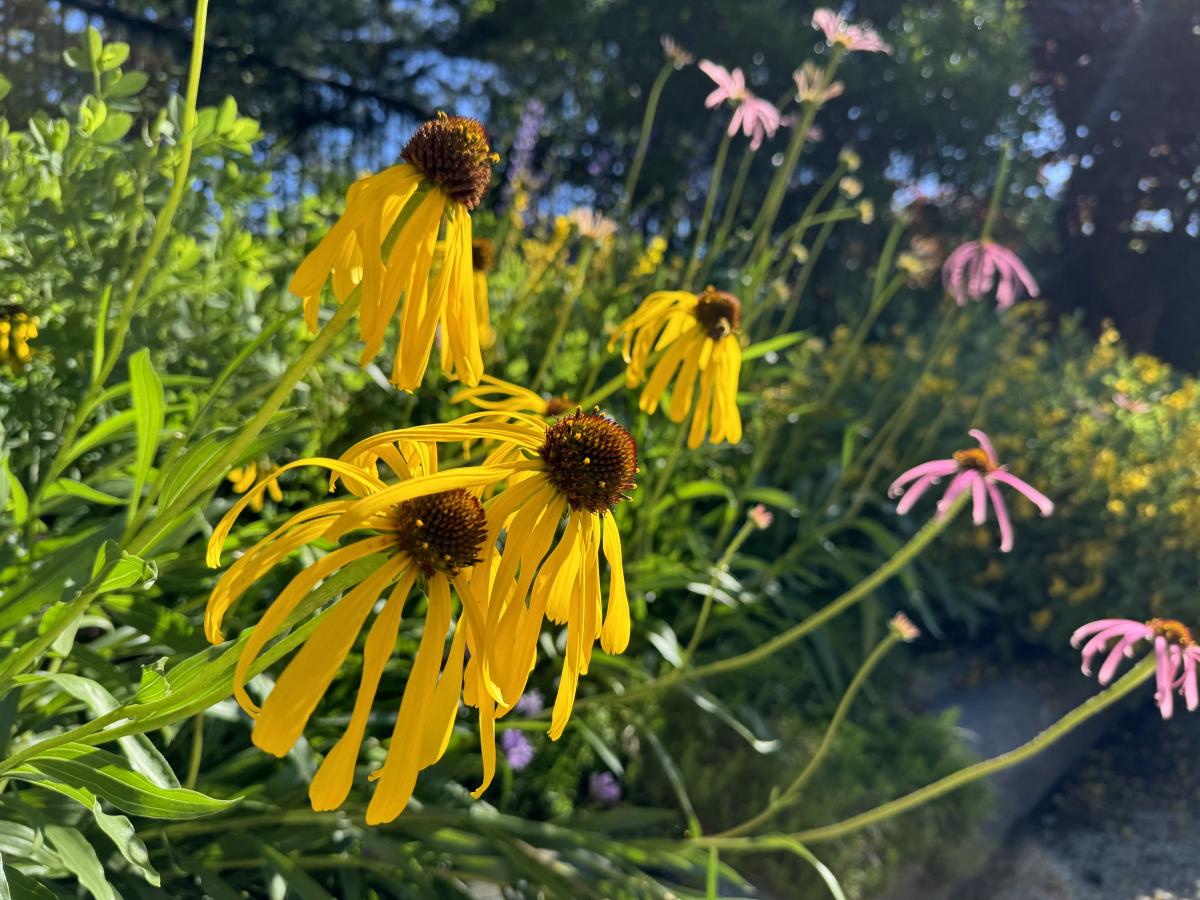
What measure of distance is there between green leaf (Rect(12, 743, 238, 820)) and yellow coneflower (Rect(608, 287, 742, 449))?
2.40ft

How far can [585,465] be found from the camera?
68 centimetres

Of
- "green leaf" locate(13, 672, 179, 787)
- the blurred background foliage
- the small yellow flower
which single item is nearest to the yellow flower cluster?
the blurred background foliage

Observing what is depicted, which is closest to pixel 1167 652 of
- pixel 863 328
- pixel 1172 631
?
pixel 1172 631

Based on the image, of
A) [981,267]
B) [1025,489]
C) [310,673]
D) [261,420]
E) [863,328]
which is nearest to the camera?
[310,673]

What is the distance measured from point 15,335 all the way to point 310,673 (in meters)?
0.95

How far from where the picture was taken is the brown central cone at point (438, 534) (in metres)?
0.63

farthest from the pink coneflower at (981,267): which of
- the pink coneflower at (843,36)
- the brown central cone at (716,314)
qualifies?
the brown central cone at (716,314)

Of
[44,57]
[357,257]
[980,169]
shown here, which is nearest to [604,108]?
[980,169]

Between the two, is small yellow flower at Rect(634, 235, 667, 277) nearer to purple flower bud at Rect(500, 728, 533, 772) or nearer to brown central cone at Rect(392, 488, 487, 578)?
purple flower bud at Rect(500, 728, 533, 772)

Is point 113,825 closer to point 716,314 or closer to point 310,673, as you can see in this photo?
point 310,673

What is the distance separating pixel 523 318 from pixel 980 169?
21.1ft

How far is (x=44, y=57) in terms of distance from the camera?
4715 millimetres

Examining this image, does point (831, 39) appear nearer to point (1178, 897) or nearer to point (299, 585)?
point (299, 585)

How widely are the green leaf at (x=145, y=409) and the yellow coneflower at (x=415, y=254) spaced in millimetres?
239
